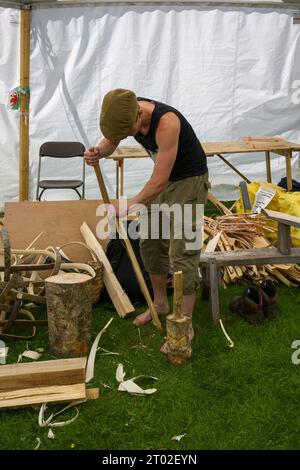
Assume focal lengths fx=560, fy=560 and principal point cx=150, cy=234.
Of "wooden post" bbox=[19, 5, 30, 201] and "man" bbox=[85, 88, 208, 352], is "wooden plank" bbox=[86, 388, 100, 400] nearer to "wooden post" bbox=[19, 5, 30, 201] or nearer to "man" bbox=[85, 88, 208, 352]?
"man" bbox=[85, 88, 208, 352]

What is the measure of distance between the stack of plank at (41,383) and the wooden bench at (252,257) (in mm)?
1244

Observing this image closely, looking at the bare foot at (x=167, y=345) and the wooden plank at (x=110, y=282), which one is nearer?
the bare foot at (x=167, y=345)

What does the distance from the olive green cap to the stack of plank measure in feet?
4.58

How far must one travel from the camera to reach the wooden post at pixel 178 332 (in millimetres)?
3416

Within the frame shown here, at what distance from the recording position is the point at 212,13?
7516mm

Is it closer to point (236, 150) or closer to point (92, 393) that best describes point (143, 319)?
point (92, 393)

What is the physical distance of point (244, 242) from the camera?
5.27 meters

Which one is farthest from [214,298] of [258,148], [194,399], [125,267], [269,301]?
[258,148]

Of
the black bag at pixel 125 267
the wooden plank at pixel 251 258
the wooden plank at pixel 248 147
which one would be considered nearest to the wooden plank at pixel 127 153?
the wooden plank at pixel 248 147

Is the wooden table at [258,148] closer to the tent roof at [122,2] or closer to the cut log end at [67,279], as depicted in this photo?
the tent roof at [122,2]

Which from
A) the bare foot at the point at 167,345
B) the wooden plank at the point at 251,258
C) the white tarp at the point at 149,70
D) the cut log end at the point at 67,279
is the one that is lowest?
the bare foot at the point at 167,345
